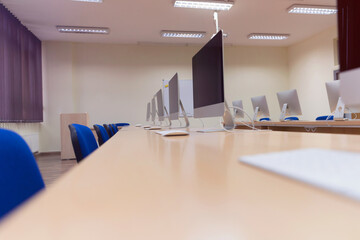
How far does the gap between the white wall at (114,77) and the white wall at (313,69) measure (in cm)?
94

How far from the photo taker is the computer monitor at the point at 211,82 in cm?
150

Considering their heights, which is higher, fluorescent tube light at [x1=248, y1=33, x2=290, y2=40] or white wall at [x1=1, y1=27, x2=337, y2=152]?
fluorescent tube light at [x1=248, y1=33, x2=290, y2=40]

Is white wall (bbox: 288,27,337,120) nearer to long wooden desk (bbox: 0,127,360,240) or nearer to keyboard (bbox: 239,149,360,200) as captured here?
keyboard (bbox: 239,149,360,200)

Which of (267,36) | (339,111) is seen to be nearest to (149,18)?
(267,36)

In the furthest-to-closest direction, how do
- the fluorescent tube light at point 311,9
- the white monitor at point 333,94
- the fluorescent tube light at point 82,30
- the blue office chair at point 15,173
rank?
1. the fluorescent tube light at point 82,30
2. the fluorescent tube light at point 311,9
3. the white monitor at point 333,94
4. the blue office chair at point 15,173

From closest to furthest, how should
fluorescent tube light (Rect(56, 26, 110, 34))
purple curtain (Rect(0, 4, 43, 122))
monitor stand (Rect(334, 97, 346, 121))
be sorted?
monitor stand (Rect(334, 97, 346, 121)) < purple curtain (Rect(0, 4, 43, 122)) < fluorescent tube light (Rect(56, 26, 110, 34))

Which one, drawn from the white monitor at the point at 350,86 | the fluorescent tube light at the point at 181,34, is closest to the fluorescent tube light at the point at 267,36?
the fluorescent tube light at the point at 181,34

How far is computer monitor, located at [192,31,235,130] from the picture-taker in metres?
1.50

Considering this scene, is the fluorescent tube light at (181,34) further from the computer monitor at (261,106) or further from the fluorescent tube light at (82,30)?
the computer monitor at (261,106)

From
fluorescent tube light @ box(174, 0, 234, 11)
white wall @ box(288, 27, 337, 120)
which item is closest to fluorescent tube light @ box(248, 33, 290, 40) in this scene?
white wall @ box(288, 27, 337, 120)

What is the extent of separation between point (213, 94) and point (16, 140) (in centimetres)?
113

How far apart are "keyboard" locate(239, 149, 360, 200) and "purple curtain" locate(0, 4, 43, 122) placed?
481 cm

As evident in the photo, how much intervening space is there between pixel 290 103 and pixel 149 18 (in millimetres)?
3160

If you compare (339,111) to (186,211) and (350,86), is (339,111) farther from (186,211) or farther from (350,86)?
(186,211)
